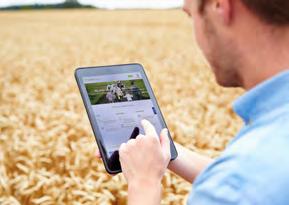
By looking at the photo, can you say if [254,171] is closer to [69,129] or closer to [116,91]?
[116,91]

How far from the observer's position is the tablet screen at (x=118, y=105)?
67.9 inches

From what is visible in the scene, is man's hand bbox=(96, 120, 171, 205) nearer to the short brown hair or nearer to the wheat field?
the short brown hair

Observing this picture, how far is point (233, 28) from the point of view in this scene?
1.13 meters

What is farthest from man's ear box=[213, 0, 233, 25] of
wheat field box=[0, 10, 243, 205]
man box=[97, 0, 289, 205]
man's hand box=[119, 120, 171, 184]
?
wheat field box=[0, 10, 243, 205]

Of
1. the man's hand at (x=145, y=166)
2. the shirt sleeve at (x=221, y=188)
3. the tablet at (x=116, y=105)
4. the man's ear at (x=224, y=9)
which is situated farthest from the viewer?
the tablet at (x=116, y=105)

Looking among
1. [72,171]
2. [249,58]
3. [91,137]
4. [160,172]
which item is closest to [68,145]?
[91,137]

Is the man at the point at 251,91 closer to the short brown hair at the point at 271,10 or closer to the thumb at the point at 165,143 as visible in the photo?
the short brown hair at the point at 271,10

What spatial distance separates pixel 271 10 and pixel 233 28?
0.08m

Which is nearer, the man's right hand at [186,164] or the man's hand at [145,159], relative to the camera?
the man's hand at [145,159]

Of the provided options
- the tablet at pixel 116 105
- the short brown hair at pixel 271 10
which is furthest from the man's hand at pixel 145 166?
the short brown hair at pixel 271 10

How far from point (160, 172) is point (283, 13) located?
49 cm

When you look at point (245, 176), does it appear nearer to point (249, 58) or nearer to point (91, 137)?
point (249, 58)

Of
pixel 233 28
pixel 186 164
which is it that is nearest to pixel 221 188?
pixel 233 28

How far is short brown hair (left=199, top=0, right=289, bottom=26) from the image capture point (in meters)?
1.07
